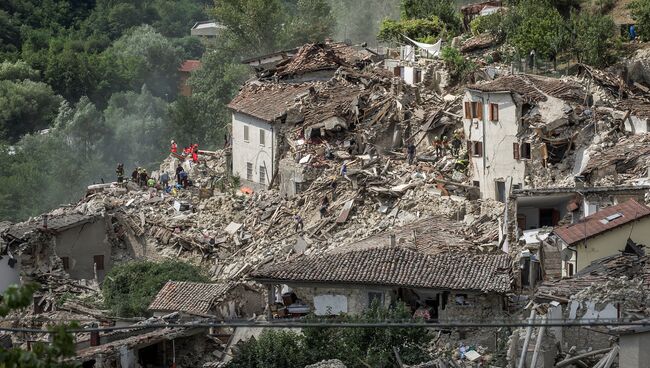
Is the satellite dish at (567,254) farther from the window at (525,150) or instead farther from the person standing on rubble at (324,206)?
the person standing on rubble at (324,206)

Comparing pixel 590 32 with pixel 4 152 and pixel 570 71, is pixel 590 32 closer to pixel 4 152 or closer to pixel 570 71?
pixel 570 71

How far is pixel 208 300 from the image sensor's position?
42.7 meters

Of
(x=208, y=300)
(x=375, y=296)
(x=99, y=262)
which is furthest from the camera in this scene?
(x=99, y=262)

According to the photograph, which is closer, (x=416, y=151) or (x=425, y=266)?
(x=425, y=266)

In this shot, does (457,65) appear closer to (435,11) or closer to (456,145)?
(456,145)

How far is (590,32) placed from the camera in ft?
183

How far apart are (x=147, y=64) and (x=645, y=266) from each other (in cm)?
7748

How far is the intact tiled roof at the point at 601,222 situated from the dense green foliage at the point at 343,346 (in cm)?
512

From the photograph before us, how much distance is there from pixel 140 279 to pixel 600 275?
16519 mm

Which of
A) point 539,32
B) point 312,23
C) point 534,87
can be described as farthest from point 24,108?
point 534,87

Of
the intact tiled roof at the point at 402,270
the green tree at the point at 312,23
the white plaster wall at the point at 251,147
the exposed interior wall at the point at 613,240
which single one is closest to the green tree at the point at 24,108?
the green tree at the point at 312,23

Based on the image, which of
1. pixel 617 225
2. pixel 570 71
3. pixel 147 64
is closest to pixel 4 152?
pixel 147 64

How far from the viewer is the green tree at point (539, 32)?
57062 mm

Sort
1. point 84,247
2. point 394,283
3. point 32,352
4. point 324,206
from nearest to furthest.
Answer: point 32,352 → point 394,283 → point 324,206 → point 84,247
